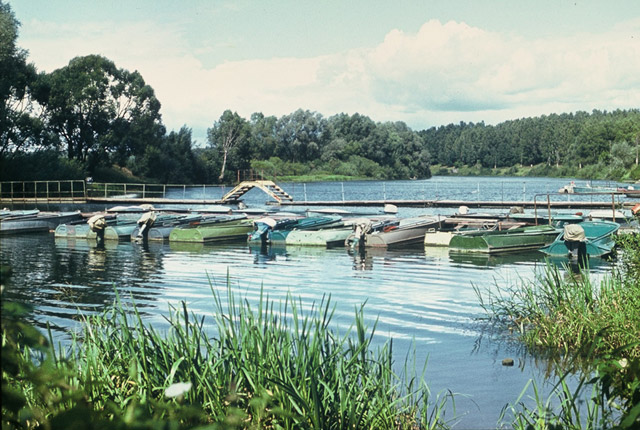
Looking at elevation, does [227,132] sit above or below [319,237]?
above

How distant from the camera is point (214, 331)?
1047 centimetres

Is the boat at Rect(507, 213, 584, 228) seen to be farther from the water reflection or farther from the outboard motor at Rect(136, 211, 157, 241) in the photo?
the outboard motor at Rect(136, 211, 157, 241)

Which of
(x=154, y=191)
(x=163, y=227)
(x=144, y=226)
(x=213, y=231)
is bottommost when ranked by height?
(x=213, y=231)

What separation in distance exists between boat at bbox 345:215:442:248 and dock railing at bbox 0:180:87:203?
27785 millimetres

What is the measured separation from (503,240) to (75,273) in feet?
43.1

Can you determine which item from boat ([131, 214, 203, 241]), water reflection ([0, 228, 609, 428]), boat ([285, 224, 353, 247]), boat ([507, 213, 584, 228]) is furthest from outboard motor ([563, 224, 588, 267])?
boat ([131, 214, 203, 241])

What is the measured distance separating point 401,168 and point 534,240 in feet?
315

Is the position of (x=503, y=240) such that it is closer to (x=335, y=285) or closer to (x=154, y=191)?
(x=335, y=285)

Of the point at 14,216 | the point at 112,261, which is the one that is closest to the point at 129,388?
the point at 112,261

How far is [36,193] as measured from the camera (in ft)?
164

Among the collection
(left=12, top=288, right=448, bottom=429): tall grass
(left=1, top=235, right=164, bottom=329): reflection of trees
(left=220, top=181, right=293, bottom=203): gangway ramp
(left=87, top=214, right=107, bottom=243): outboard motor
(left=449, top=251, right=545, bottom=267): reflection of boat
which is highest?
(left=220, top=181, right=293, bottom=203): gangway ramp

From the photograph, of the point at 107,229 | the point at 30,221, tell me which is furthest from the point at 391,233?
the point at 30,221

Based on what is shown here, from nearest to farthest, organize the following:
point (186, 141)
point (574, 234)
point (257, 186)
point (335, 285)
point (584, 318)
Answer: point (584, 318)
point (335, 285)
point (574, 234)
point (257, 186)
point (186, 141)

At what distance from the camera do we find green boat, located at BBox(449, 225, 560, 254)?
23.0m
